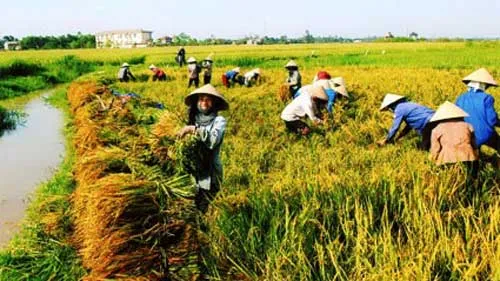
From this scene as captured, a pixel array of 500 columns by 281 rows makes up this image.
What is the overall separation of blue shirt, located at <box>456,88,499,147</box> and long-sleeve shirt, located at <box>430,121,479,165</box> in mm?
858

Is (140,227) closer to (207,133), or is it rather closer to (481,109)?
(207,133)

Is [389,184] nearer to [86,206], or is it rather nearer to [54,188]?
[86,206]

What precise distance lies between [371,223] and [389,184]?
2.42 feet

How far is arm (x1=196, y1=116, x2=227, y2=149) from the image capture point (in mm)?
3914

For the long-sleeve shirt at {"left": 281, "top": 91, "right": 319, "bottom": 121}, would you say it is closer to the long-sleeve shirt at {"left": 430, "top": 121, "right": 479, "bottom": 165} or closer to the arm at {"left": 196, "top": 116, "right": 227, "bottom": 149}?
the long-sleeve shirt at {"left": 430, "top": 121, "right": 479, "bottom": 165}

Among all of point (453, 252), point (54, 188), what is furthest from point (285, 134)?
point (453, 252)

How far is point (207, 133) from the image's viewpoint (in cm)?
393

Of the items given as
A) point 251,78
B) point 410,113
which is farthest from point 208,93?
point 251,78

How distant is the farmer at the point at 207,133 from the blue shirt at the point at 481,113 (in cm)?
254

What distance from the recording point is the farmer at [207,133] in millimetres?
3965

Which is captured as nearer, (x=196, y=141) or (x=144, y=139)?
(x=196, y=141)

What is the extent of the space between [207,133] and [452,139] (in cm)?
198

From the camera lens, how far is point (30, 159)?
9.00 meters

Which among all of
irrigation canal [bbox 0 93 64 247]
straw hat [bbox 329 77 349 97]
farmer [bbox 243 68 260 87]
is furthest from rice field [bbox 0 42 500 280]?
farmer [bbox 243 68 260 87]
